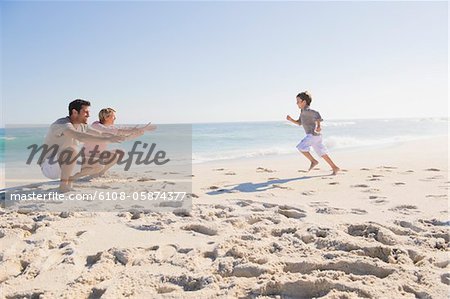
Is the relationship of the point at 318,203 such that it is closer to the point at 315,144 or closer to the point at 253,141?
the point at 315,144

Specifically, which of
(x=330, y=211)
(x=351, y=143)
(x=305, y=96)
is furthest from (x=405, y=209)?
(x=351, y=143)

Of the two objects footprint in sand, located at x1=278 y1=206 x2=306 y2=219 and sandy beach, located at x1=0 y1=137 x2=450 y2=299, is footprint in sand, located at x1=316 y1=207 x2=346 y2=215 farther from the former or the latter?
footprint in sand, located at x1=278 y1=206 x2=306 y2=219

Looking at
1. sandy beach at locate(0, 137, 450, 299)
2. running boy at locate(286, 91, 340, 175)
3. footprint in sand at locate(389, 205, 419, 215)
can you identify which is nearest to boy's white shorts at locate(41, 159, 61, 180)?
sandy beach at locate(0, 137, 450, 299)

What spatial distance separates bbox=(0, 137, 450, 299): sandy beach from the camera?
2.11 m

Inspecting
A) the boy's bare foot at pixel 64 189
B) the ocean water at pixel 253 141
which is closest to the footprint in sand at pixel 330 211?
the boy's bare foot at pixel 64 189

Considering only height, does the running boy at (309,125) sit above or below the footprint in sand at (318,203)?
above

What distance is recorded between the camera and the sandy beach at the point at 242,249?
2.11 metres

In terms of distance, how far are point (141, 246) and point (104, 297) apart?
800 mm

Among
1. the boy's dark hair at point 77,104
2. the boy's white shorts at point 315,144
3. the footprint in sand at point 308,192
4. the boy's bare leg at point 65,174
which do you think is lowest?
the footprint in sand at point 308,192

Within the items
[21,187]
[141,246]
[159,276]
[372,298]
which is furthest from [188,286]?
[21,187]

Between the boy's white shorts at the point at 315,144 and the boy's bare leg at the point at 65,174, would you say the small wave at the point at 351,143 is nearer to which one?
the boy's white shorts at the point at 315,144

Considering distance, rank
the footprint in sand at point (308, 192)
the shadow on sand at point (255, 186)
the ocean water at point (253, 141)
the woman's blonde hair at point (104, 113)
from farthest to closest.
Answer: the ocean water at point (253, 141) < the woman's blonde hair at point (104, 113) < the shadow on sand at point (255, 186) < the footprint in sand at point (308, 192)

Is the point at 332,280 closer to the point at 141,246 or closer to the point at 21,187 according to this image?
the point at 141,246

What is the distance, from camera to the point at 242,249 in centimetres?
263
